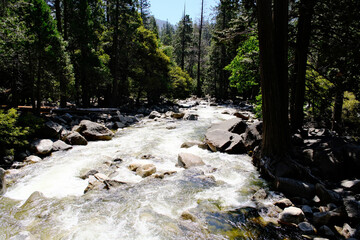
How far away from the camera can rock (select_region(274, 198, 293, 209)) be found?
15.4 ft

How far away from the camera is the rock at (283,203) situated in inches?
184

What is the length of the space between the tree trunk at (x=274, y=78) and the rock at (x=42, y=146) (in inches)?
324

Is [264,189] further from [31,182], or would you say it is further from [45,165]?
[45,165]

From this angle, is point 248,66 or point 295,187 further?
point 248,66

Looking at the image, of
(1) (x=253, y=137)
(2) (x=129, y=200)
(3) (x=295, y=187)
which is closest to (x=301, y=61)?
(1) (x=253, y=137)

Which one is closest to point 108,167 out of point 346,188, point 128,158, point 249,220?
point 128,158

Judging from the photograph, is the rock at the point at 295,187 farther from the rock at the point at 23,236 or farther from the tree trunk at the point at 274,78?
the rock at the point at 23,236

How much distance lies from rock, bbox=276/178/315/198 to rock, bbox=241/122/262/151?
9.92ft

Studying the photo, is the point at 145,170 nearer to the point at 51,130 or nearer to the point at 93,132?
the point at 93,132

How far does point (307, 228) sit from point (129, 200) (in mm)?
3834

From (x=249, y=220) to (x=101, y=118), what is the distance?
43.2 feet

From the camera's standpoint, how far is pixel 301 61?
308 inches

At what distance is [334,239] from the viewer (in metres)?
3.63

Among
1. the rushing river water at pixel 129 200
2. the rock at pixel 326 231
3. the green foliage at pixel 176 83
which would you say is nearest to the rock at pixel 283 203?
the rushing river water at pixel 129 200
